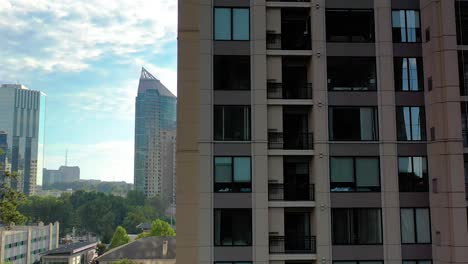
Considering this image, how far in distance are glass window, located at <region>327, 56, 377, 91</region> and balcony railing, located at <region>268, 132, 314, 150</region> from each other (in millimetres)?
2299

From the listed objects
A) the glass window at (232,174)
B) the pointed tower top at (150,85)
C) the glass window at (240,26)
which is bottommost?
the glass window at (232,174)

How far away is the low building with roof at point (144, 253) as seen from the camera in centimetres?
5352

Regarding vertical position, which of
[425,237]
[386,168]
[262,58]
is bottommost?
[425,237]

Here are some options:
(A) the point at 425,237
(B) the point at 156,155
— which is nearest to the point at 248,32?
(A) the point at 425,237

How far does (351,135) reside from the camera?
17.8 m

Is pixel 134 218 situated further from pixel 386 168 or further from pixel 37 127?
pixel 386 168

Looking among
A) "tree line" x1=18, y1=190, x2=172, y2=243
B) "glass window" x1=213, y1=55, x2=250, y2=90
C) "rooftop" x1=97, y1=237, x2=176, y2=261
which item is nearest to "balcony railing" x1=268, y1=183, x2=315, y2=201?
"glass window" x1=213, y1=55, x2=250, y2=90

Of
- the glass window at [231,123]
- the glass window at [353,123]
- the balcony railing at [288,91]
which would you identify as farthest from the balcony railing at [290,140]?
the balcony railing at [288,91]

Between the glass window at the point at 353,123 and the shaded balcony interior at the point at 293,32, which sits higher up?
the shaded balcony interior at the point at 293,32

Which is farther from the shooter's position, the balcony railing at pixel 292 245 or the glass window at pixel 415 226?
the glass window at pixel 415 226

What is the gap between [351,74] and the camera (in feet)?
59.3

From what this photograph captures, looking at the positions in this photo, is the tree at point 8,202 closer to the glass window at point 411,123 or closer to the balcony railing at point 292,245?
the balcony railing at point 292,245

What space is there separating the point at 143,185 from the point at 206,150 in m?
146

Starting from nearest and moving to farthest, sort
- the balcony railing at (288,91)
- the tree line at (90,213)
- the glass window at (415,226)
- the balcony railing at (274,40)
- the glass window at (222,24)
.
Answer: the glass window at (415,226), the glass window at (222,24), the balcony railing at (288,91), the balcony railing at (274,40), the tree line at (90,213)
